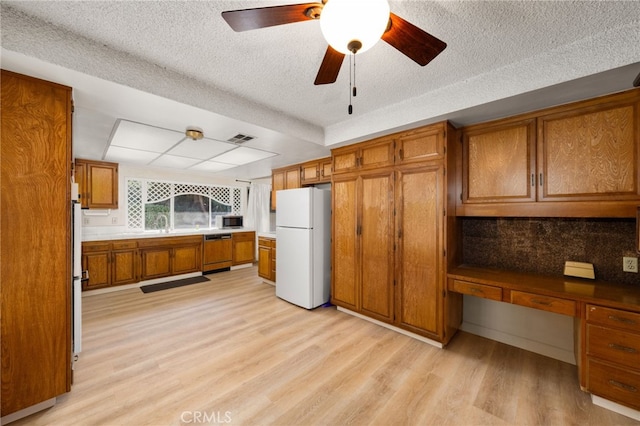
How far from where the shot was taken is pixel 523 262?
2.40m

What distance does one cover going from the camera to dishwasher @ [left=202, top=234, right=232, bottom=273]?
5.12 m

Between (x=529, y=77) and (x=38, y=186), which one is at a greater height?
(x=529, y=77)

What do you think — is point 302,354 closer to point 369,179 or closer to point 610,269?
point 369,179

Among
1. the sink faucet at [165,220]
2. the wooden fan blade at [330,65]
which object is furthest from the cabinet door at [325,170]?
the sink faucet at [165,220]

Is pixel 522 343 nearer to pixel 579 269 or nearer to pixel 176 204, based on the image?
pixel 579 269

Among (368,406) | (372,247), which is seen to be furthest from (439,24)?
(368,406)

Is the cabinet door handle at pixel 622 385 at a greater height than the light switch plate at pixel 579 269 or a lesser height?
lesser

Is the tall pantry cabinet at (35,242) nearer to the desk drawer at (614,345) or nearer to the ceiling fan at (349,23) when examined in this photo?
the ceiling fan at (349,23)

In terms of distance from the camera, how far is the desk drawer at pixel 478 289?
2084 mm

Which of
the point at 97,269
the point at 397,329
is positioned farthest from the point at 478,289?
the point at 97,269

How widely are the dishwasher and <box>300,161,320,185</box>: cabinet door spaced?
2.41 metres

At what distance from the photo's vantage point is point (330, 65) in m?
1.36

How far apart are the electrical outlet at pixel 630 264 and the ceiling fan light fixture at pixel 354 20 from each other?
2.60 meters

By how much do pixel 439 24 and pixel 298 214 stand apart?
2.51 meters
